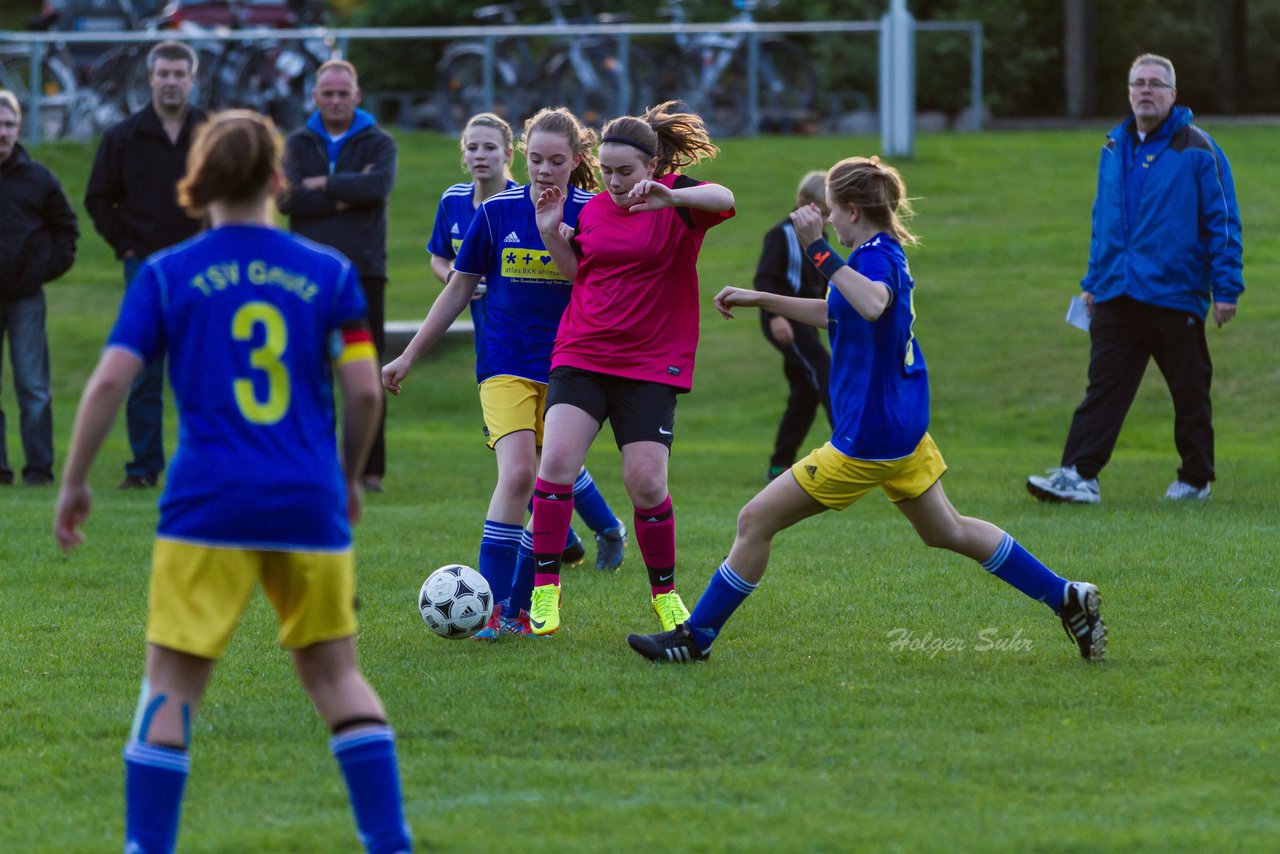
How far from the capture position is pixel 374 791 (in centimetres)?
386

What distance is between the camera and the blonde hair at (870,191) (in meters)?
5.74

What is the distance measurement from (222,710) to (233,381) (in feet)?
6.33

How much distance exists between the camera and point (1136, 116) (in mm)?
9781

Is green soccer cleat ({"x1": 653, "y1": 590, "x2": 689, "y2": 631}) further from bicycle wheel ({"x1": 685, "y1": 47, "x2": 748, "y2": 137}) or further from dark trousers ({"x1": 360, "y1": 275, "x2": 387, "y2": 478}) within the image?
bicycle wheel ({"x1": 685, "y1": 47, "x2": 748, "y2": 137})

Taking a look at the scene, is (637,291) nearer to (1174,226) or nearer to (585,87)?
(1174,226)

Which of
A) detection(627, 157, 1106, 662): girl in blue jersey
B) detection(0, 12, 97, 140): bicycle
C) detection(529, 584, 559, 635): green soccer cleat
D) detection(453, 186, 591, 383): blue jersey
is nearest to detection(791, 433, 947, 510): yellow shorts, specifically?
detection(627, 157, 1106, 662): girl in blue jersey

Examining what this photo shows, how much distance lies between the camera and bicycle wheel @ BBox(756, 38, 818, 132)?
22.9 meters

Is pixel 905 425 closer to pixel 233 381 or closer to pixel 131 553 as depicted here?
pixel 233 381

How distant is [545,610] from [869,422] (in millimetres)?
1607

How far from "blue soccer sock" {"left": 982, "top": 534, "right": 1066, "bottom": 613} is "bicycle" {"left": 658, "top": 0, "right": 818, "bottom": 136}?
17178 millimetres

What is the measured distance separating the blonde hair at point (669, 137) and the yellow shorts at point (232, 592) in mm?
2776

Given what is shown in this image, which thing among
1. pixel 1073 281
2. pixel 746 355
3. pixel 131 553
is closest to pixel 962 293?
pixel 1073 281

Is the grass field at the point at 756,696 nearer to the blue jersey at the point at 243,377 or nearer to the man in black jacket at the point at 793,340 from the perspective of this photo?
the man in black jacket at the point at 793,340

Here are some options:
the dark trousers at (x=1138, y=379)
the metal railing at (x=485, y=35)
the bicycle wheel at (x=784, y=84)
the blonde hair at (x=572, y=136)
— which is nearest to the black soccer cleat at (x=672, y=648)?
the blonde hair at (x=572, y=136)
